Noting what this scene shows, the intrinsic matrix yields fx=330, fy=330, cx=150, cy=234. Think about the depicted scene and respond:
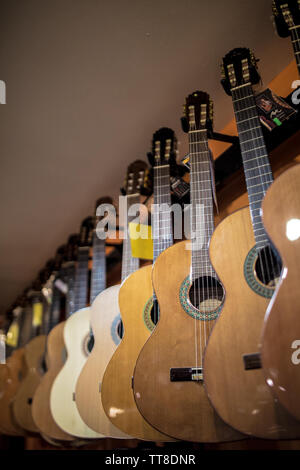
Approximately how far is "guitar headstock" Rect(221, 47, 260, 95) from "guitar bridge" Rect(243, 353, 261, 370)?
116 centimetres

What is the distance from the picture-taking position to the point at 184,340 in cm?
114

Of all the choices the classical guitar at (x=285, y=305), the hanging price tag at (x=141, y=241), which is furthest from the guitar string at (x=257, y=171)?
the hanging price tag at (x=141, y=241)

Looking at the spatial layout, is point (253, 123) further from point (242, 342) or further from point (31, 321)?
point (31, 321)

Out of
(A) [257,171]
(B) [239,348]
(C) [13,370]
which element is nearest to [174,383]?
(B) [239,348]

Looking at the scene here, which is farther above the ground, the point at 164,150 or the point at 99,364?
the point at 164,150

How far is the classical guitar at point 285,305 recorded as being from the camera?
75 cm

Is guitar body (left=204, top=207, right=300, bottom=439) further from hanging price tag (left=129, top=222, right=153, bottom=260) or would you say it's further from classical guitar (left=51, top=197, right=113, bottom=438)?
classical guitar (left=51, top=197, right=113, bottom=438)

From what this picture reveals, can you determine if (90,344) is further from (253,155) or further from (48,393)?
(253,155)

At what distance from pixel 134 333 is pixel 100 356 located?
350mm

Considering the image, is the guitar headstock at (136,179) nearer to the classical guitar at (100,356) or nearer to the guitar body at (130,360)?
the classical guitar at (100,356)

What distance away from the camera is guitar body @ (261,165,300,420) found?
2.47ft

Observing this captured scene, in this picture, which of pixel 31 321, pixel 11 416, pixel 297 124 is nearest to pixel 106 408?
pixel 297 124

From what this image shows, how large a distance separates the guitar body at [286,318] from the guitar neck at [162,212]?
2.42ft
